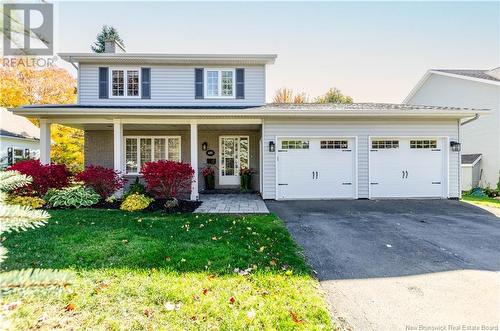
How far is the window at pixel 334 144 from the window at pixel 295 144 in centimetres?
61

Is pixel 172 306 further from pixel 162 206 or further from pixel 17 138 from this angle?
pixel 17 138

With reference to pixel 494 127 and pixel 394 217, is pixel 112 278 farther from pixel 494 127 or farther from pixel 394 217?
pixel 494 127

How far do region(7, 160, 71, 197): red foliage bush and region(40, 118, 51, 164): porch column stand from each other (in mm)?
920

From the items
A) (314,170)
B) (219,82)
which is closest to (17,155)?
(219,82)

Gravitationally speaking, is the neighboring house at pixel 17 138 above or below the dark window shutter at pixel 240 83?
below

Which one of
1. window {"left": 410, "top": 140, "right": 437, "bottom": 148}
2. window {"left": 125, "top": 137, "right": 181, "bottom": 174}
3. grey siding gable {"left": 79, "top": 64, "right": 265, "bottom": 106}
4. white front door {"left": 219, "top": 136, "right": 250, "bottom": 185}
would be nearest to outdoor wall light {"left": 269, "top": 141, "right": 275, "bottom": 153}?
grey siding gable {"left": 79, "top": 64, "right": 265, "bottom": 106}

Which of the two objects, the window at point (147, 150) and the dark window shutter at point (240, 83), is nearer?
the dark window shutter at point (240, 83)

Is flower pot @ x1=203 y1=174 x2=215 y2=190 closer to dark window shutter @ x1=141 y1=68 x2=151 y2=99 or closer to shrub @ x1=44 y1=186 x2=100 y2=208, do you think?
dark window shutter @ x1=141 y1=68 x2=151 y2=99

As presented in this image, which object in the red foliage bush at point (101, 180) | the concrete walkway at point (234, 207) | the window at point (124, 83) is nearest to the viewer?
the concrete walkway at point (234, 207)

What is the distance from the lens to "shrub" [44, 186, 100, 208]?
7861 mm

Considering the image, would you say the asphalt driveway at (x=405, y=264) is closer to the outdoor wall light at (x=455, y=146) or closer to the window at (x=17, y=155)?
the outdoor wall light at (x=455, y=146)

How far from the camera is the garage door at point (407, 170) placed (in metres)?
9.83

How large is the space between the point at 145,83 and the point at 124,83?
910 mm

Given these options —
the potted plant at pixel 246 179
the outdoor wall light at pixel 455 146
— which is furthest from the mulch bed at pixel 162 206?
the outdoor wall light at pixel 455 146
